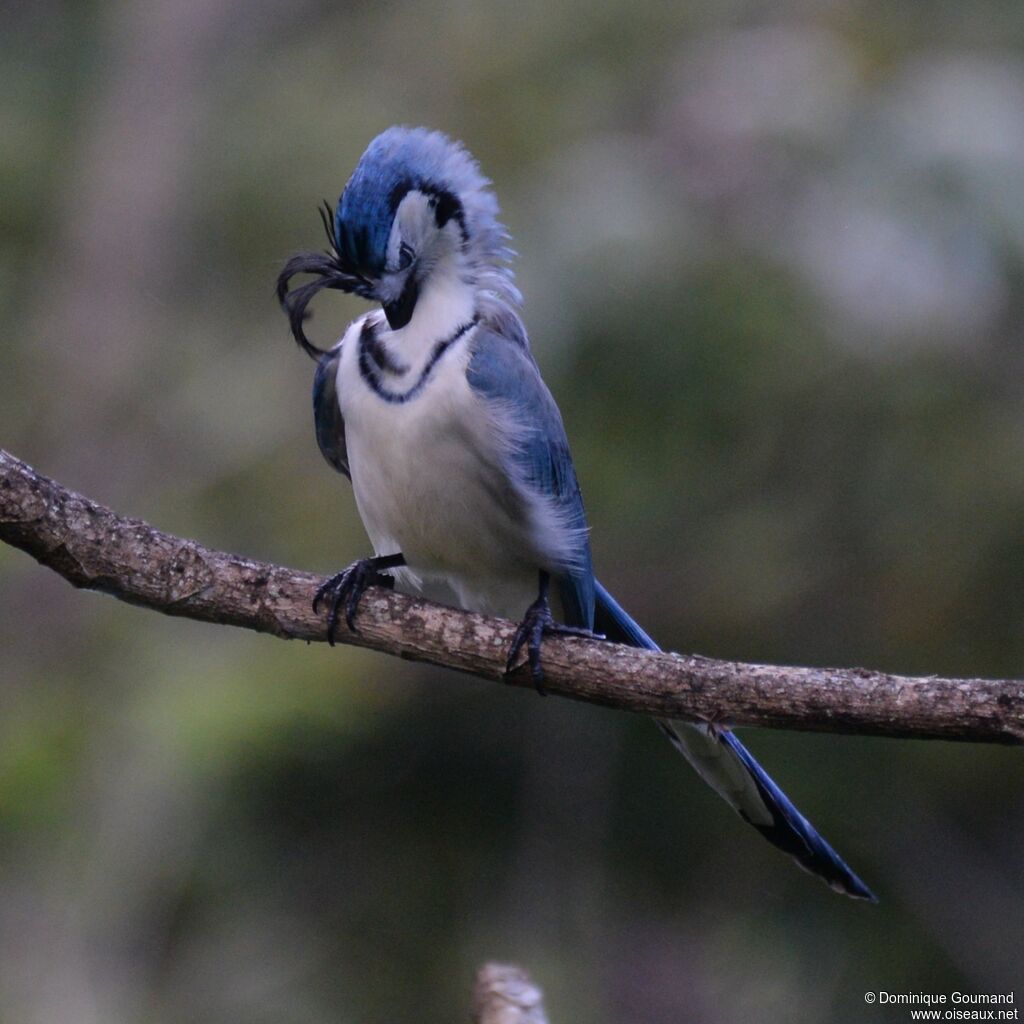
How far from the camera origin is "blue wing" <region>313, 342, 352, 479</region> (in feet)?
10.8

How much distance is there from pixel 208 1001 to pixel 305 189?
359 centimetres

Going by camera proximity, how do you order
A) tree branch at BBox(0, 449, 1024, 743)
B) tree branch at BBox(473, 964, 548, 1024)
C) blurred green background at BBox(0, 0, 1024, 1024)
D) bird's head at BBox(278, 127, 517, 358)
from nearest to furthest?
1. tree branch at BBox(473, 964, 548, 1024)
2. tree branch at BBox(0, 449, 1024, 743)
3. bird's head at BBox(278, 127, 517, 358)
4. blurred green background at BBox(0, 0, 1024, 1024)

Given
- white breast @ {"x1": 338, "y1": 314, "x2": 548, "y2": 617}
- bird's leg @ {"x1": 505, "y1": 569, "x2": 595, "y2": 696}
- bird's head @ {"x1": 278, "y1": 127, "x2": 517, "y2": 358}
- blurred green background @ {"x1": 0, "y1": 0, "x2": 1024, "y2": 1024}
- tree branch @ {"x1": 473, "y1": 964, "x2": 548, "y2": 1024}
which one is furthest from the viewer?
blurred green background @ {"x1": 0, "y1": 0, "x2": 1024, "y2": 1024}

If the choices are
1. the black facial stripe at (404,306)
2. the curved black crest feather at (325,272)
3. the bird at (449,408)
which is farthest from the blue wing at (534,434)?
the curved black crest feather at (325,272)

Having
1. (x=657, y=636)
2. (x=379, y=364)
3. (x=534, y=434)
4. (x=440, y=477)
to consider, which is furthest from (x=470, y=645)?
(x=657, y=636)

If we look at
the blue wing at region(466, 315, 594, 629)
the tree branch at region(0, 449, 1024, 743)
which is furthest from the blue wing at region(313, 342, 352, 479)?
the tree branch at region(0, 449, 1024, 743)

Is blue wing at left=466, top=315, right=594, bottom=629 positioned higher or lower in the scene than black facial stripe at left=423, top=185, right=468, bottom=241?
lower

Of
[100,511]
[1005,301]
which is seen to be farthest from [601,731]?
[100,511]

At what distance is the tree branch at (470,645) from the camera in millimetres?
2420

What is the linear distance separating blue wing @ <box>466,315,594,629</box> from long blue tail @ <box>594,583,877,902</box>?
0.39 meters

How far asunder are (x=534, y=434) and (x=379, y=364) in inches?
14.5

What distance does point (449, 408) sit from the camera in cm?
299

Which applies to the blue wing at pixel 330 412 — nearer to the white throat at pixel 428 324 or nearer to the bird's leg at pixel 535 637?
the white throat at pixel 428 324

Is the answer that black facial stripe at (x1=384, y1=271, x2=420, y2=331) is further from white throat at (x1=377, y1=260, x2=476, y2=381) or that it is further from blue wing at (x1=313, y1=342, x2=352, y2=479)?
blue wing at (x1=313, y1=342, x2=352, y2=479)
